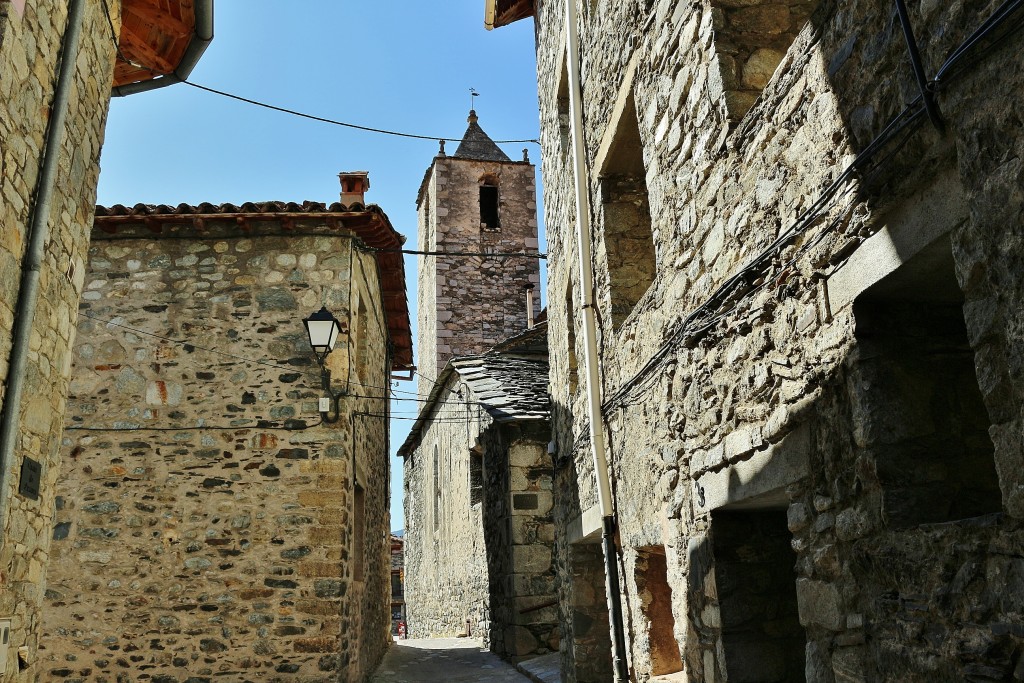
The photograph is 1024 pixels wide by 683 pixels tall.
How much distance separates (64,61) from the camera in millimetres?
4133

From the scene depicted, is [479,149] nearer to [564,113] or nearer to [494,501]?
[494,501]

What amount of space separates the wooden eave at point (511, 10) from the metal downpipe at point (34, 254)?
505 centimetres

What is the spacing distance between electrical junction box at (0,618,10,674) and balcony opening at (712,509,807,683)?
3.03 meters

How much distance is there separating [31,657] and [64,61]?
9.40 ft

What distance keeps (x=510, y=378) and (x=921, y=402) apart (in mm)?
8683

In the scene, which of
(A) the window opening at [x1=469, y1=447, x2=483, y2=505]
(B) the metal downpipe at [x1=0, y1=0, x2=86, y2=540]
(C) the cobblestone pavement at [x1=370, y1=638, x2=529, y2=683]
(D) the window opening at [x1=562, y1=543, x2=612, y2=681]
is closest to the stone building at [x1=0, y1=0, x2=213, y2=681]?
(B) the metal downpipe at [x1=0, y1=0, x2=86, y2=540]

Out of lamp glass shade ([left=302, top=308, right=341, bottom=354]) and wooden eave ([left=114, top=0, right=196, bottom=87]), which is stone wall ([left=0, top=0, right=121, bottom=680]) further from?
lamp glass shade ([left=302, top=308, right=341, bottom=354])

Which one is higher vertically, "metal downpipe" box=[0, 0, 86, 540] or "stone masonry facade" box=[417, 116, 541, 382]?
"stone masonry facade" box=[417, 116, 541, 382]

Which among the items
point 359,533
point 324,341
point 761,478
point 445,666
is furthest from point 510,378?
point 761,478

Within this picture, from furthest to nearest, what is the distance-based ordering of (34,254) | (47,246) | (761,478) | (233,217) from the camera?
1. (233,217)
2. (47,246)
3. (34,254)
4. (761,478)

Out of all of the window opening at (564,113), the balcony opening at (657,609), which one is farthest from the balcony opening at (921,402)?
the window opening at (564,113)

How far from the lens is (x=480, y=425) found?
38.5ft

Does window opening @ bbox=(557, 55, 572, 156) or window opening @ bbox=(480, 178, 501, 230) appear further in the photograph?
window opening @ bbox=(480, 178, 501, 230)

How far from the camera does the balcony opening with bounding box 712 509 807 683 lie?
342 cm
